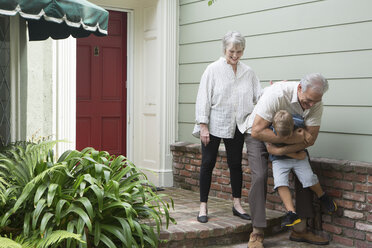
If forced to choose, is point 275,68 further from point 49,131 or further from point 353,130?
point 49,131

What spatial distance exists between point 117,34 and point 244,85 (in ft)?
9.27

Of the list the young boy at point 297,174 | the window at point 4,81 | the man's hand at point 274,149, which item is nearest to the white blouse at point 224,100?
the man's hand at point 274,149

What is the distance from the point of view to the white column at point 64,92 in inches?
241

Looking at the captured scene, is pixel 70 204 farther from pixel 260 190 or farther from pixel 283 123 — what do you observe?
pixel 283 123

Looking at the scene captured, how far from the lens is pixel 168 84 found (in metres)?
7.15

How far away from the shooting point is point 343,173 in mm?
5074

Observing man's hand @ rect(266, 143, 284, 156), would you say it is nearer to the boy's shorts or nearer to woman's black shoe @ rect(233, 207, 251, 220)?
the boy's shorts

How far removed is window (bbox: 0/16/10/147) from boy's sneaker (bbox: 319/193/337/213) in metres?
3.06

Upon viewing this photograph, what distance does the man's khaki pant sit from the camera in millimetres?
4801

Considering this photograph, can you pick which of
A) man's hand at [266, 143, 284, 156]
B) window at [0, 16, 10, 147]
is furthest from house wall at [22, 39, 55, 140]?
man's hand at [266, 143, 284, 156]

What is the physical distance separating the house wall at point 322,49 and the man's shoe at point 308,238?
766 mm

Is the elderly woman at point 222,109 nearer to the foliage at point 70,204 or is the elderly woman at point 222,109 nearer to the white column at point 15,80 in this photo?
the foliage at point 70,204

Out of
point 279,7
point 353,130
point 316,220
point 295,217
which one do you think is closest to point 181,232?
point 295,217

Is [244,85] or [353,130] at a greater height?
[244,85]
